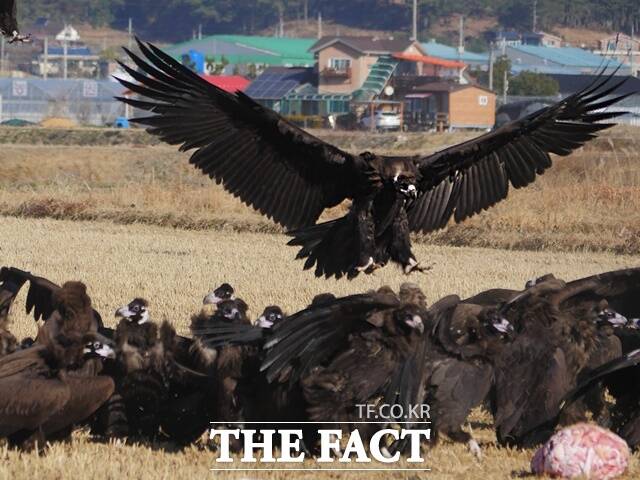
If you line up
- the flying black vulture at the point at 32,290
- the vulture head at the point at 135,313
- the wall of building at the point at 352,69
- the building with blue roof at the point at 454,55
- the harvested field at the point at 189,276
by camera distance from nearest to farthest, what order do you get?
the harvested field at the point at 189,276, the vulture head at the point at 135,313, the flying black vulture at the point at 32,290, the wall of building at the point at 352,69, the building with blue roof at the point at 454,55

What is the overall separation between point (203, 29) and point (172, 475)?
185 meters

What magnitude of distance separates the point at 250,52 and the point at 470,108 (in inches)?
2070

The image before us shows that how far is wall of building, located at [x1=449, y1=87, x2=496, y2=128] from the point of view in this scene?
7619 cm

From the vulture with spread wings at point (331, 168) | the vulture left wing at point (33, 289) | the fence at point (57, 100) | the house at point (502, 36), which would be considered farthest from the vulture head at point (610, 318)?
the house at point (502, 36)

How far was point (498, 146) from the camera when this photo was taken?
35.0 feet

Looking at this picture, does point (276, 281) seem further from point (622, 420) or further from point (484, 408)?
point (622, 420)

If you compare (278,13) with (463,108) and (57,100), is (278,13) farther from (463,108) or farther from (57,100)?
(463,108)

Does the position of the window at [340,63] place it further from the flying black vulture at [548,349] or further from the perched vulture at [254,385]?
the perched vulture at [254,385]

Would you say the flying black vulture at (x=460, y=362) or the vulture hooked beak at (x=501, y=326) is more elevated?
the vulture hooked beak at (x=501, y=326)

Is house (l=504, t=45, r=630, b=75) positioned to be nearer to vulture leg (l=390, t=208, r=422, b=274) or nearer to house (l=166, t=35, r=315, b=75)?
house (l=166, t=35, r=315, b=75)

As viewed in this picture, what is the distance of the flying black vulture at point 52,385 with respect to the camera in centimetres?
841

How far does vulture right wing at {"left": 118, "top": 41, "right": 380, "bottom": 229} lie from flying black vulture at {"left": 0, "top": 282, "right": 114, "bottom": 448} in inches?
69.9

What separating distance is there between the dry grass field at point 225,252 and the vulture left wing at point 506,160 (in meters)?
1.64

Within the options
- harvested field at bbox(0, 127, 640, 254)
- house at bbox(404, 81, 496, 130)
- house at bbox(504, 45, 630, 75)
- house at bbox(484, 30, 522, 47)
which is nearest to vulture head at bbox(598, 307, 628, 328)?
harvested field at bbox(0, 127, 640, 254)
